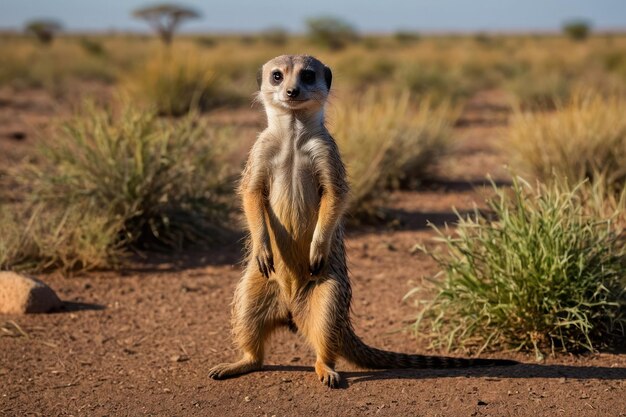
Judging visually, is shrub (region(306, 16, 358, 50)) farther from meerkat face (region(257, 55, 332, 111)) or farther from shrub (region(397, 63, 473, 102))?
meerkat face (region(257, 55, 332, 111))

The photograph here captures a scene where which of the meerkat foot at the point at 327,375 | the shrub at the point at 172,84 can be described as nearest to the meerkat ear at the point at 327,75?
the meerkat foot at the point at 327,375

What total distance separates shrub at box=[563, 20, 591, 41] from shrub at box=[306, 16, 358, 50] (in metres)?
25.6

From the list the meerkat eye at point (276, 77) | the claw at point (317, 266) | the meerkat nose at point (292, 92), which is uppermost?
the meerkat eye at point (276, 77)

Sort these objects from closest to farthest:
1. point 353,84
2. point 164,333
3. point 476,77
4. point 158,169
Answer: point 164,333, point 158,169, point 353,84, point 476,77

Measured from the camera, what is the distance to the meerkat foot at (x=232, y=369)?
466cm

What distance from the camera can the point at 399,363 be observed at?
4734mm

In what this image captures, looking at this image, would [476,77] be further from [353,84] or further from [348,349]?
[348,349]

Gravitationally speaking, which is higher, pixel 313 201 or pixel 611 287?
pixel 313 201

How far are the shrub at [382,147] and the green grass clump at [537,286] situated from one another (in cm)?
311

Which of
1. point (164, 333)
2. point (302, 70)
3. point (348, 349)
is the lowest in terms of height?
point (164, 333)

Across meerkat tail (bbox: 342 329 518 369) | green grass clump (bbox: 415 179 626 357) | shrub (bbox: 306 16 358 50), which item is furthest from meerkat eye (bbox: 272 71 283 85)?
shrub (bbox: 306 16 358 50)

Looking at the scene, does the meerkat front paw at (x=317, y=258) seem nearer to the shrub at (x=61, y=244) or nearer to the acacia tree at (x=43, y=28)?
the shrub at (x=61, y=244)

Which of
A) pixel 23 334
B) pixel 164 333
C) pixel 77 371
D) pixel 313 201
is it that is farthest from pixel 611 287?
pixel 23 334

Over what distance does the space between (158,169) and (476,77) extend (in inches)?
799
